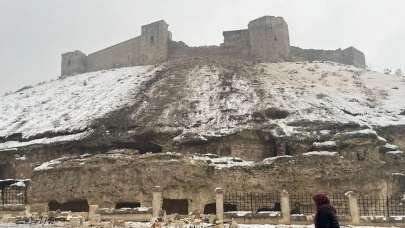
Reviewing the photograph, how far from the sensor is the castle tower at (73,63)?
180ft

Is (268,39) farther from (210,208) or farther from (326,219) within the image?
(326,219)

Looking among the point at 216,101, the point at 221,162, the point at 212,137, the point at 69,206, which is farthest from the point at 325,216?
the point at 216,101

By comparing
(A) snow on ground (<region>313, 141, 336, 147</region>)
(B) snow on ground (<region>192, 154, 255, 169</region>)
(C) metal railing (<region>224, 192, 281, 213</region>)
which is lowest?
(C) metal railing (<region>224, 192, 281, 213</region>)

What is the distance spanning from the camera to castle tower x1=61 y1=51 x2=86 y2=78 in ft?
180

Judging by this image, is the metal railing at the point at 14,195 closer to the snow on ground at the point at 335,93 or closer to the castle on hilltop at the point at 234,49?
the snow on ground at the point at 335,93

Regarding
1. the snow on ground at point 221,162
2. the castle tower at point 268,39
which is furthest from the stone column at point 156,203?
the castle tower at point 268,39

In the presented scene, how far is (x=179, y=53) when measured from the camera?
49375 millimetres

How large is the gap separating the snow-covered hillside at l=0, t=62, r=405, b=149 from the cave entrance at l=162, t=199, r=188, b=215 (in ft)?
18.7

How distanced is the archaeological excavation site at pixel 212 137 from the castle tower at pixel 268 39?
111mm

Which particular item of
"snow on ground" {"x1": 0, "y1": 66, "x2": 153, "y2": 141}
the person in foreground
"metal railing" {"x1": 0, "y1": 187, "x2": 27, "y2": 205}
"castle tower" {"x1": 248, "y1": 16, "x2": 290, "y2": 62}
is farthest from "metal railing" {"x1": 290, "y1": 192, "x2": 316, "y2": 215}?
"castle tower" {"x1": 248, "y1": 16, "x2": 290, "y2": 62}

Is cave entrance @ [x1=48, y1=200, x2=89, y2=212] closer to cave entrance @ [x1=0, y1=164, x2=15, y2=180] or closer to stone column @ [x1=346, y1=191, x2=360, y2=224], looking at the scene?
cave entrance @ [x1=0, y1=164, x2=15, y2=180]

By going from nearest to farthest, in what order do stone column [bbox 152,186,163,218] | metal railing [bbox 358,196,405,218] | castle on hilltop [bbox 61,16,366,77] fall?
stone column [bbox 152,186,163,218] < metal railing [bbox 358,196,405,218] < castle on hilltop [bbox 61,16,366,77]

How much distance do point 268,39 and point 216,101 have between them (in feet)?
47.6

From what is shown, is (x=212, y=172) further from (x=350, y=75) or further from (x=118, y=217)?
(x=350, y=75)
